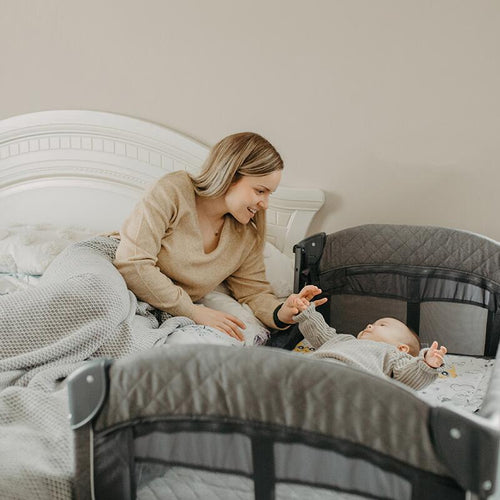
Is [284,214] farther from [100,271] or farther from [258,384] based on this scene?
[258,384]

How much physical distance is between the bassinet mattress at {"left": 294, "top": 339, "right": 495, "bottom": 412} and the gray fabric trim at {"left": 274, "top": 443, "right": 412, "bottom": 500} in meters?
0.56

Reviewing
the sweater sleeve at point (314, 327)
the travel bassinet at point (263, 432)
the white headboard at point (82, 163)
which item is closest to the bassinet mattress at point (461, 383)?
the sweater sleeve at point (314, 327)

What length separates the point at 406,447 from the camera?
819mm

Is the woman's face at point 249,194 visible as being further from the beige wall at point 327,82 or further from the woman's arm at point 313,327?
the beige wall at point 327,82

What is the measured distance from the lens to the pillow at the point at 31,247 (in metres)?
2.03

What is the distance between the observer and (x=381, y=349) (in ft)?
4.76

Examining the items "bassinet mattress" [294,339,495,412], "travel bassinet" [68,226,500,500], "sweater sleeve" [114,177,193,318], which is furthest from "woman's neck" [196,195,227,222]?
"travel bassinet" [68,226,500,500]

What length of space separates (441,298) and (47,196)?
1.47m

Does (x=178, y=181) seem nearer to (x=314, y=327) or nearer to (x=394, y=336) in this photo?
(x=314, y=327)

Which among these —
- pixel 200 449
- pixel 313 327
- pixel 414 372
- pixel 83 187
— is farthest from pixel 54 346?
pixel 83 187

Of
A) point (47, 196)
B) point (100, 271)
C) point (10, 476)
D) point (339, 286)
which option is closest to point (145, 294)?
point (100, 271)

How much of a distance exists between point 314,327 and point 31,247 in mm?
977

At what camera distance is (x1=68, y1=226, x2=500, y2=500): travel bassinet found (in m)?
0.80

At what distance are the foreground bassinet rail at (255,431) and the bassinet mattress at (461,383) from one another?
0.57 meters
